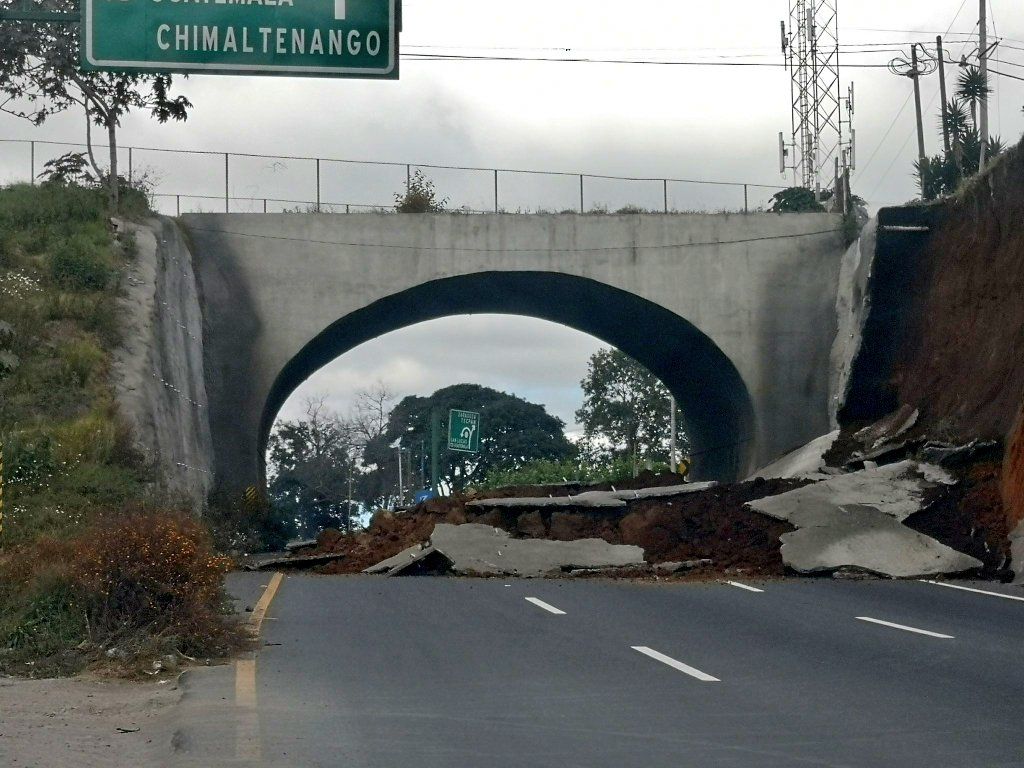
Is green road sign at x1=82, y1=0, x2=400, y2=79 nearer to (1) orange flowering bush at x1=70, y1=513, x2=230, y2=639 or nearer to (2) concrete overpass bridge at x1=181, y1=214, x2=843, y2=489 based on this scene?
(1) orange flowering bush at x1=70, y1=513, x2=230, y2=639

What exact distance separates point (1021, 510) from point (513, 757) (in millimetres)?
16162

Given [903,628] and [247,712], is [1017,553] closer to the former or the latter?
[903,628]

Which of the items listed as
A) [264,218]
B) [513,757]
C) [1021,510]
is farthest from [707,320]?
[513,757]

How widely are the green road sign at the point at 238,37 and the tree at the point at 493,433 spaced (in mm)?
77030

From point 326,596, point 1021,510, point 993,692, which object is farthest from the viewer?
point 1021,510

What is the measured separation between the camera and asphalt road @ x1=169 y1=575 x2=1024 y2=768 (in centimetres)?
730

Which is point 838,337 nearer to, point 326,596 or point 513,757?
point 326,596

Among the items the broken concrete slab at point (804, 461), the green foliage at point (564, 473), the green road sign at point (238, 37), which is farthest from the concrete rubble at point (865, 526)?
the green foliage at point (564, 473)

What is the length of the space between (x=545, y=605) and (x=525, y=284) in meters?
19.9

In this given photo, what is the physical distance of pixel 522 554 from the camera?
877 inches

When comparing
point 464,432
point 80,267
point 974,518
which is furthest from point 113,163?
point 464,432

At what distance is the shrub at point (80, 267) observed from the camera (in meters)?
30.2

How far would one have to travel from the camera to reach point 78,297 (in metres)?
29.5

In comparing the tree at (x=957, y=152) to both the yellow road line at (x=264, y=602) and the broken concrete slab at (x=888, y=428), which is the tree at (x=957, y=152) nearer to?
the broken concrete slab at (x=888, y=428)
